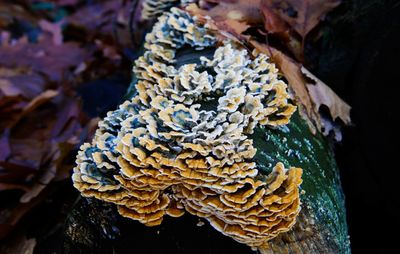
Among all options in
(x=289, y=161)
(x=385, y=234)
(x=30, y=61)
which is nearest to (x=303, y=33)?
(x=289, y=161)

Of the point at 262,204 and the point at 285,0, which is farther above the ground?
the point at 285,0

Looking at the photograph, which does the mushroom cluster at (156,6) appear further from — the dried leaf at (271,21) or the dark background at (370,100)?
the dark background at (370,100)

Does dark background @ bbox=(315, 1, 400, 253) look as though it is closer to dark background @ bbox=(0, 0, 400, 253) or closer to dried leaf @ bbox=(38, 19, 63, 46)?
dark background @ bbox=(0, 0, 400, 253)

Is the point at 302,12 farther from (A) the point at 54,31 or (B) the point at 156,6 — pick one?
(A) the point at 54,31

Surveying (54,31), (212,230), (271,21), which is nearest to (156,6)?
(271,21)

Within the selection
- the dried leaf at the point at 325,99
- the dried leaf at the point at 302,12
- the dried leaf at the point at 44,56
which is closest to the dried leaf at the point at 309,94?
the dried leaf at the point at 325,99

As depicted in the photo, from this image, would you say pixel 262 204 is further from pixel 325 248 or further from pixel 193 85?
pixel 193 85

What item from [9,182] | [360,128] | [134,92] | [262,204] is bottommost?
[9,182]
